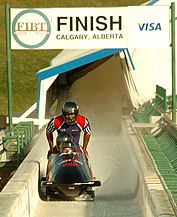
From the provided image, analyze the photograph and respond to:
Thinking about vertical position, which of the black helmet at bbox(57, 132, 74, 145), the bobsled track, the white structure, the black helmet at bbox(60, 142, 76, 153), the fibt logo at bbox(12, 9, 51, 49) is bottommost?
the bobsled track

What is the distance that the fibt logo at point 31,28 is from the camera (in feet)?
61.5

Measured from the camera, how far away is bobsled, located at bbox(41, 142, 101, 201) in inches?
461

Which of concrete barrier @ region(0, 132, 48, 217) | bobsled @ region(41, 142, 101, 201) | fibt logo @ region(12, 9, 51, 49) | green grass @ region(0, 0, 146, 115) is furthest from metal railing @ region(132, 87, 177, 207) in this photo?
green grass @ region(0, 0, 146, 115)

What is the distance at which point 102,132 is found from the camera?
2284 centimetres

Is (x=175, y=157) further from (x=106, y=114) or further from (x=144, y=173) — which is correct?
(x=106, y=114)

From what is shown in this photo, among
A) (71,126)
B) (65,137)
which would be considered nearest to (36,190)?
(65,137)

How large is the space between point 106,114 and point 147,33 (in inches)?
→ 283

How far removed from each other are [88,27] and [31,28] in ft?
4.07

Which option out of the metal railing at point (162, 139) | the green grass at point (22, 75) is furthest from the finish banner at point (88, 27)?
the green grass at point (22, 75)

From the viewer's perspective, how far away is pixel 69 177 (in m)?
11.8

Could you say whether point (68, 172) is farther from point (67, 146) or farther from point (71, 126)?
point (71, 126)

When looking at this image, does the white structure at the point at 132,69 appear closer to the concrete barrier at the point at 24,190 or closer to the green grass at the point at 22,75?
the concrete barrier at the point at 24,190

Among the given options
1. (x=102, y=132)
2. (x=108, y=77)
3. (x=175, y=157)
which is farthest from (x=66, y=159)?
(x=108, y=77)

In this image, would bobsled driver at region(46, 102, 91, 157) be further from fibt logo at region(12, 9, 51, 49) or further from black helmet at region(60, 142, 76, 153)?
fibt logo at region(12, 9, 51, 49)
